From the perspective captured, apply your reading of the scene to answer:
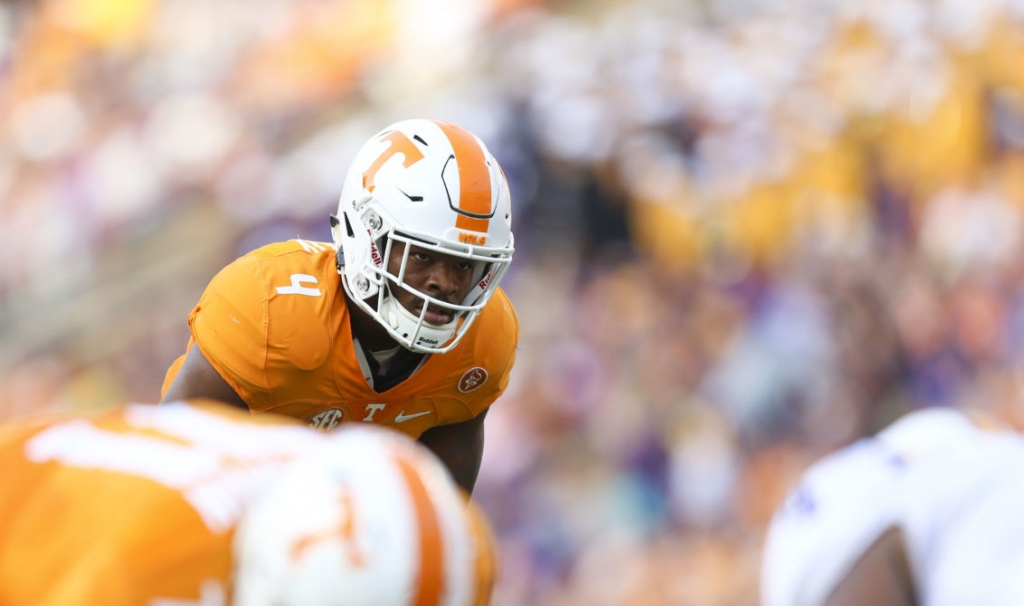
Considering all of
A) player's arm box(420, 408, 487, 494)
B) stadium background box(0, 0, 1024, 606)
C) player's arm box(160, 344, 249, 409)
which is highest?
player's arm box(160, 344, 249, 409)

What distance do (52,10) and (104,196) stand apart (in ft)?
5.93

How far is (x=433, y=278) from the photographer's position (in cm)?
325

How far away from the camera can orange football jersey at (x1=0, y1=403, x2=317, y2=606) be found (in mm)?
1502

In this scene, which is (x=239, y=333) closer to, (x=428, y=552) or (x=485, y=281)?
(x=485, y=281)

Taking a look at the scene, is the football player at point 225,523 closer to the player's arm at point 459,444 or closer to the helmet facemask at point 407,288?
the helmet facemask at point 407,288

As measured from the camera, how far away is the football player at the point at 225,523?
1.49 meters

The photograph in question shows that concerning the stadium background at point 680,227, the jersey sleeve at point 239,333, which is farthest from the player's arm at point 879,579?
the stadium background at point 680,227

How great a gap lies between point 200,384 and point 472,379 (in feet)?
2.48

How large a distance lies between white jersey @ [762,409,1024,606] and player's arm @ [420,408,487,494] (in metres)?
1.85

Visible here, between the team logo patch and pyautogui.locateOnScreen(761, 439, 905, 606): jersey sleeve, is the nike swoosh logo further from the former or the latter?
pyautogui.locateOnScreen(761, 439, 905, 606): jersey sleeve

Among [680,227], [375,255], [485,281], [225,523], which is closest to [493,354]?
[485,281]

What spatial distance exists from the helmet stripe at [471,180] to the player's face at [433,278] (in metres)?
0.12

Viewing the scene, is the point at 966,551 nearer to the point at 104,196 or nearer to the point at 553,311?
the point at 553,311

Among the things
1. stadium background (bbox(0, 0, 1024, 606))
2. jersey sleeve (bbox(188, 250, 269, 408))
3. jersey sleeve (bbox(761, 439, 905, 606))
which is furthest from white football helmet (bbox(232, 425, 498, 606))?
stadium background (bbox(0, 0, 1024, 606))
